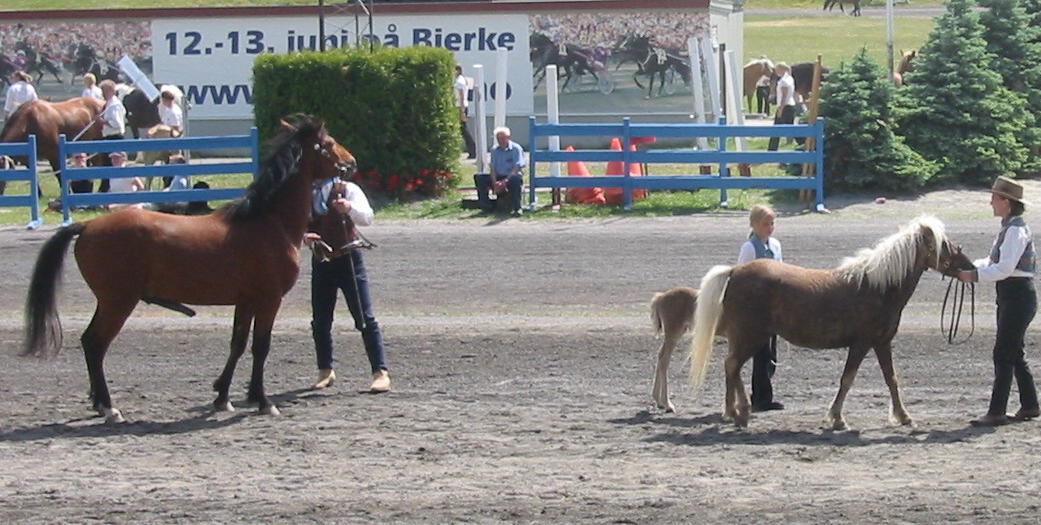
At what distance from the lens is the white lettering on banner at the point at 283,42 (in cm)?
2845

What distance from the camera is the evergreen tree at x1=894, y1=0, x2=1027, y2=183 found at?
22578mm

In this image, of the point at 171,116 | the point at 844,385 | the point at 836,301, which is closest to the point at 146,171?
A: the point at 171,116

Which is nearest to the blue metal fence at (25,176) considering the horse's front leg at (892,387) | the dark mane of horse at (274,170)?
the dark mane of horse at (274,170)

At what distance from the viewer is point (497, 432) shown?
9.69m

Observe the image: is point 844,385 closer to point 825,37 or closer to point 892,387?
point 892,387

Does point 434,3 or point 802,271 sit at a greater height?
point 434,3

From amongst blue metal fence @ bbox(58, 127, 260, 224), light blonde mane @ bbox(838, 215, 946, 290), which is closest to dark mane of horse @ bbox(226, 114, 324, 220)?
light blonde mane @ bbox(838, 215, 946, 290)

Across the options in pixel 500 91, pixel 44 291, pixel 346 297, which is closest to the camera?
pixel 44 291

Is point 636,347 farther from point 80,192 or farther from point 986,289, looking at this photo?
point 80,192

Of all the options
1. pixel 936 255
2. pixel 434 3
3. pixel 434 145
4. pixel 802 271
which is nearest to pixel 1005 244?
pixel 936 255

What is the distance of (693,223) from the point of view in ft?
65.1

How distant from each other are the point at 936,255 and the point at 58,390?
6.33m

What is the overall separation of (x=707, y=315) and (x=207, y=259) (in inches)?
131

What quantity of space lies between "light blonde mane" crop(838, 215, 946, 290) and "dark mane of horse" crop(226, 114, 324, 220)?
3773 millimetres
